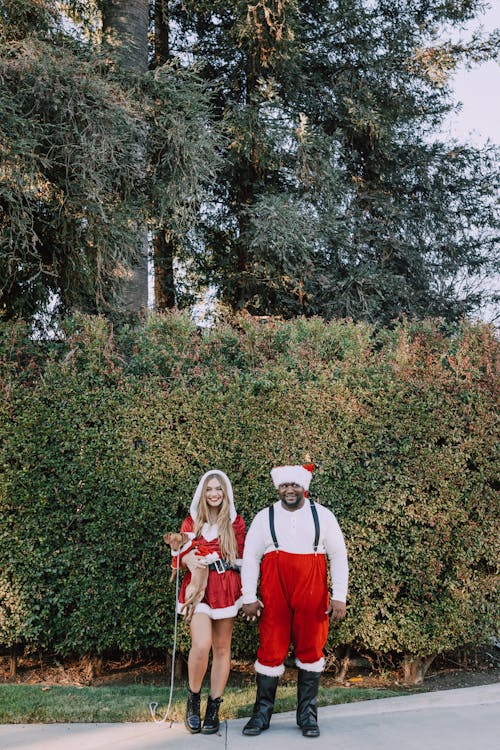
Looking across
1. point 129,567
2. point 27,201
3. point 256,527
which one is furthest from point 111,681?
point 27,201

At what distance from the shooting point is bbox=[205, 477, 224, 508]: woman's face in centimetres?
448

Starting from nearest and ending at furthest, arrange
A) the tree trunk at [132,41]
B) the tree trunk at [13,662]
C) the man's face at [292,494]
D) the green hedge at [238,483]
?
1. the man's face at [292,494]
2. the green hedge at [238,483]
3. the tree trunk at [13,662]
4. the tree trunk at [132,41]

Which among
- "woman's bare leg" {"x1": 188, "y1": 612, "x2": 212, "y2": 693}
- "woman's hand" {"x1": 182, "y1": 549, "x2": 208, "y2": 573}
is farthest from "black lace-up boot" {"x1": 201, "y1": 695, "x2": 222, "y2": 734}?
"woman's hand" {"x1": 182, "y1": 549, "x2": 208, "y2": 573}

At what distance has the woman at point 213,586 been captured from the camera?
4270 millimetres

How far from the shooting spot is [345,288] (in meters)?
11.3

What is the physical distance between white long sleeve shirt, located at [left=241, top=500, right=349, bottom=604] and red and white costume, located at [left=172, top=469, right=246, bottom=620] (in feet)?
0.48

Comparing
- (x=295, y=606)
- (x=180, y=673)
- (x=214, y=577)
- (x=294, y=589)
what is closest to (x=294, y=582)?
(x=294, y=589)

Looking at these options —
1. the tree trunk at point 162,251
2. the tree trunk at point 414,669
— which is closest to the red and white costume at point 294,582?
the tree trunk at point 414,669

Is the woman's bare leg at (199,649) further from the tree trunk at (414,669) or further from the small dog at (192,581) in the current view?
the tree trunk at (414,669)

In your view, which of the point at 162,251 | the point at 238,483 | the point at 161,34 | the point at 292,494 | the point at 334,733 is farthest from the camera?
the point at 161,34

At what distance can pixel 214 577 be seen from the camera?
4418 mm

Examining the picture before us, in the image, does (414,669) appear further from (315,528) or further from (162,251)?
(162,251)

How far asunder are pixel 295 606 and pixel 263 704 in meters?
0.68

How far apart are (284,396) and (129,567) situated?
1.93m
